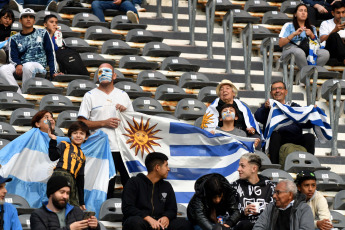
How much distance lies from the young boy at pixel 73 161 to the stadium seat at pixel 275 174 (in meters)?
2.12

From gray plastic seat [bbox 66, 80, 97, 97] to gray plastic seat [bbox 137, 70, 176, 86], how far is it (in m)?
0.84

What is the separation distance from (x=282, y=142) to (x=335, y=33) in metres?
3.31

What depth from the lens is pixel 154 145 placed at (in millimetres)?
12000

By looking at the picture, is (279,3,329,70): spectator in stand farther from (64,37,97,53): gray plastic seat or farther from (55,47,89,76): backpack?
(55,47,89,76): backpack

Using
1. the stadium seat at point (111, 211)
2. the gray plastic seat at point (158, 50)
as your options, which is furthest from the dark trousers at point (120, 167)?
the gray plastic seat at point (158, 50)

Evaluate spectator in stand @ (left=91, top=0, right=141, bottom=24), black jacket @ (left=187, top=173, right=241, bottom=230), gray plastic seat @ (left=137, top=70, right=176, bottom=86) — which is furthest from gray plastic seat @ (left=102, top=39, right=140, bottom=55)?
black jacket @ (left=187, top=173, right=241, bottom=230)

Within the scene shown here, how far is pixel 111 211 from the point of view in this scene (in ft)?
36.0

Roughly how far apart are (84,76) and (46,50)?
1.87 feet

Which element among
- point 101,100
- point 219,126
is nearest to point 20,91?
point 101,100

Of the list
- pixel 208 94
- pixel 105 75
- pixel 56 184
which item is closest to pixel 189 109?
pixel 208 94

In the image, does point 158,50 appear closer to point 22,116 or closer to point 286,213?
point 22,116

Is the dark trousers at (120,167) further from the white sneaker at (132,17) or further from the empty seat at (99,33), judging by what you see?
the white sneaker at (132,17)

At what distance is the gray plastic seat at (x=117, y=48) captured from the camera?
14.7m

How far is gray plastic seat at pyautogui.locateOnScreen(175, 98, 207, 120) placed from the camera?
13156 millimetres
